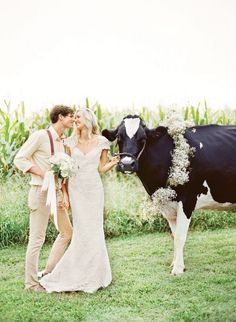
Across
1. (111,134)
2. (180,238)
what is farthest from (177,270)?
(111,134)

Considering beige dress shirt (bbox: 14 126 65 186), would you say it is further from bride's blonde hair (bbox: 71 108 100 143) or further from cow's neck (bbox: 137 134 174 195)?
cow's neck (bbox: 137 134 174 195)

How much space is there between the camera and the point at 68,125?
5293 mm

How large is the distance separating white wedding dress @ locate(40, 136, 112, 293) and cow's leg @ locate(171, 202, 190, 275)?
2.92ft

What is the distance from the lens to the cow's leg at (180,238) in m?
5.91

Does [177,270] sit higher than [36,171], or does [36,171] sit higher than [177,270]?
[36,171]

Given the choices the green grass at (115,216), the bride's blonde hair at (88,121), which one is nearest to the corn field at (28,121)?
the green grass at (115,216)

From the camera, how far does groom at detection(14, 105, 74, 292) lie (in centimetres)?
510

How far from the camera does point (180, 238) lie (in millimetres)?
5930

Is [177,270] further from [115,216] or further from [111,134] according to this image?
[115,216]

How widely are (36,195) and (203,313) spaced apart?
5.68 ft

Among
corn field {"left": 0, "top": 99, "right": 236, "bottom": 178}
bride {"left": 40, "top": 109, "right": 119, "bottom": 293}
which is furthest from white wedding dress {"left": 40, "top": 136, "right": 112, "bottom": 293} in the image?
corn field {"left": 0, "top": 99, "right": 236, "bottom": 178}

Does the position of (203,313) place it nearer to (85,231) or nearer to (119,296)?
(119,296)

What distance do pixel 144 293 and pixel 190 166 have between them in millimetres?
1464

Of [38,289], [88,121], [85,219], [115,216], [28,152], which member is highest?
[88,121]
